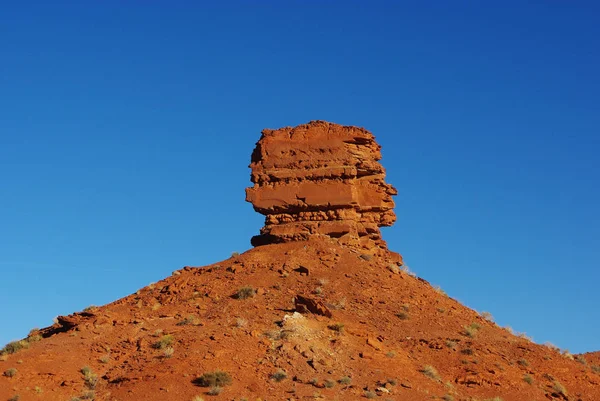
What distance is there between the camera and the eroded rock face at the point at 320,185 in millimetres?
34906

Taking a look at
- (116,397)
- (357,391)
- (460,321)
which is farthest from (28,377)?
(460,321)

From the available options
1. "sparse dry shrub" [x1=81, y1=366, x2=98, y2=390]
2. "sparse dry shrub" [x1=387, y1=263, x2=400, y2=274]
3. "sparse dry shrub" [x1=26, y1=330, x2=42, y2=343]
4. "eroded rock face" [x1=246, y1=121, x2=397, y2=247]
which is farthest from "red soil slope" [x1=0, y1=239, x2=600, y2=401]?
"eroded rock face" [x1=246, y1=121, x2=397, y2=247]

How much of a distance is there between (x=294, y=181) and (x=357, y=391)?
12.8m

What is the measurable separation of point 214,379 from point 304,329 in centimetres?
408

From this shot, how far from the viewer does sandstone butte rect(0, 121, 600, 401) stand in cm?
2528

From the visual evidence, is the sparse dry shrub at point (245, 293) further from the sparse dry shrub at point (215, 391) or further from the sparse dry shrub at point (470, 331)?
the sparse dry shrub at point (470, 331)

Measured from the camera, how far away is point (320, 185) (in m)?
35.1

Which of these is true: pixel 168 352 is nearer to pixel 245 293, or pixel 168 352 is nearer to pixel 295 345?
pixel 295 345

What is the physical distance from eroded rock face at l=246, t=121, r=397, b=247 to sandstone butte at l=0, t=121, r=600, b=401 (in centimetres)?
5

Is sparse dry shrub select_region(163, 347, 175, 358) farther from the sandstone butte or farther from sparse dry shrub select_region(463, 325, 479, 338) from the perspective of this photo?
sparse dry shrub select_region(463, 325, 479, 338)

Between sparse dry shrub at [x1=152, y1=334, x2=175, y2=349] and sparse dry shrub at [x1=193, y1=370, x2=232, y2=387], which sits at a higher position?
sparse dry shrub at [x1=152, y1=334, x2=175, y2=349]

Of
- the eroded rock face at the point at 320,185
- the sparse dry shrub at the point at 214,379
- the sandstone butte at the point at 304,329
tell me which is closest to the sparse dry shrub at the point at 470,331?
the sandstone butte at the point at 304,329

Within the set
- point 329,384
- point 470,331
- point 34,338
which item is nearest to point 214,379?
point 329,384

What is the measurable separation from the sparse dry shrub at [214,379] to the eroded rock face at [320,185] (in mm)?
10882
